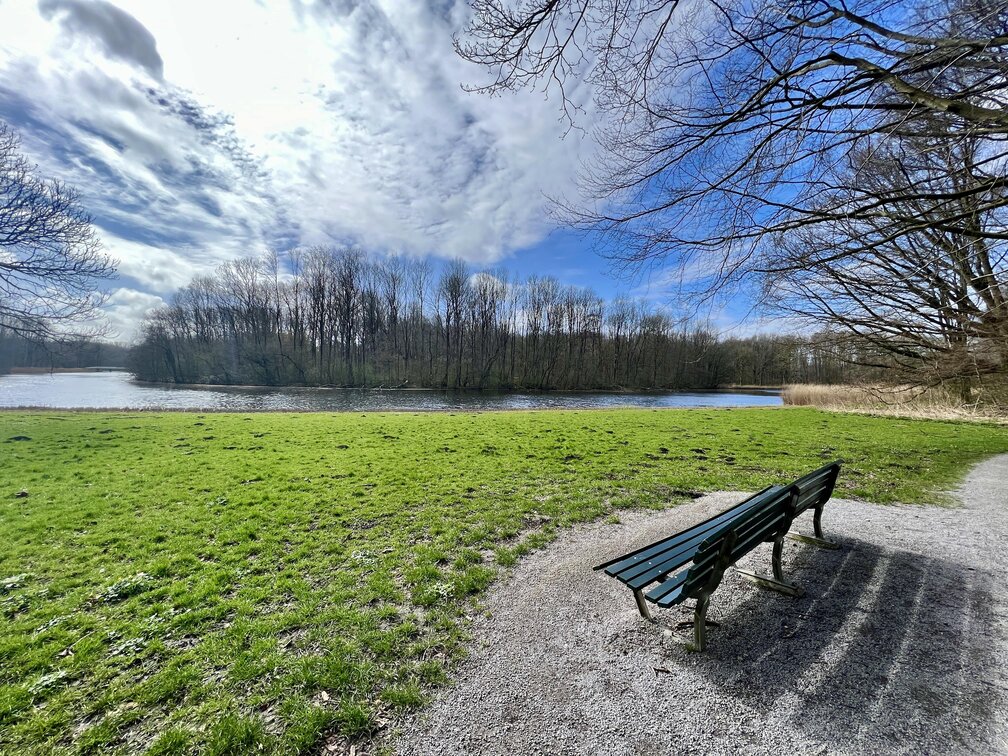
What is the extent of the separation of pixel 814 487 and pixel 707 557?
2.04m

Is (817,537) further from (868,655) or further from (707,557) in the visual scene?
(707,557)

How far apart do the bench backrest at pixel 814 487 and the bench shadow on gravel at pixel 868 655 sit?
665 millimetres

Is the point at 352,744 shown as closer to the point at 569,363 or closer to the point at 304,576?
the point at 304,576

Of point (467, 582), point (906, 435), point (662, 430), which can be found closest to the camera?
point (467, 582)

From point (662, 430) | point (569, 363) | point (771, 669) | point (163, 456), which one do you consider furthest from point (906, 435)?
point (569, 363)

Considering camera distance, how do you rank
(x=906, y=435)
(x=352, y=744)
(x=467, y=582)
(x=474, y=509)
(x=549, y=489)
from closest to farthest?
1. (x=352, y=744)
2. (x=467, y=582)
3. (x=474, y=509)
4. (x=549, y=489)
5. (x=906, y=435)

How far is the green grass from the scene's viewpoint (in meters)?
2.14

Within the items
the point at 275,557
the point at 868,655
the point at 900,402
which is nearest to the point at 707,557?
the point at 868,655

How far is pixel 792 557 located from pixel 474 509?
363 centimetres

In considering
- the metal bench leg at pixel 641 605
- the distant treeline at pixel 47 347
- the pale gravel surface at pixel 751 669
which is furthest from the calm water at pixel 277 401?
the metal bench leg at pixel 641 605

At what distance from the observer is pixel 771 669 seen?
2338 mm

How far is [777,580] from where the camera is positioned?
10.7ft

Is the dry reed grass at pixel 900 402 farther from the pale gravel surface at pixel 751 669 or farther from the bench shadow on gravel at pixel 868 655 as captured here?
the pale gravel surface at pixel 751 669

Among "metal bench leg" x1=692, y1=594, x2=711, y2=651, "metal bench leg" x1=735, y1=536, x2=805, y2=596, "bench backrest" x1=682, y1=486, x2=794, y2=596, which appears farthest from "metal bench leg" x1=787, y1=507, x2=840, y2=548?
"metal bench leg" x1=692, y1=594, x2=711, y2=651
